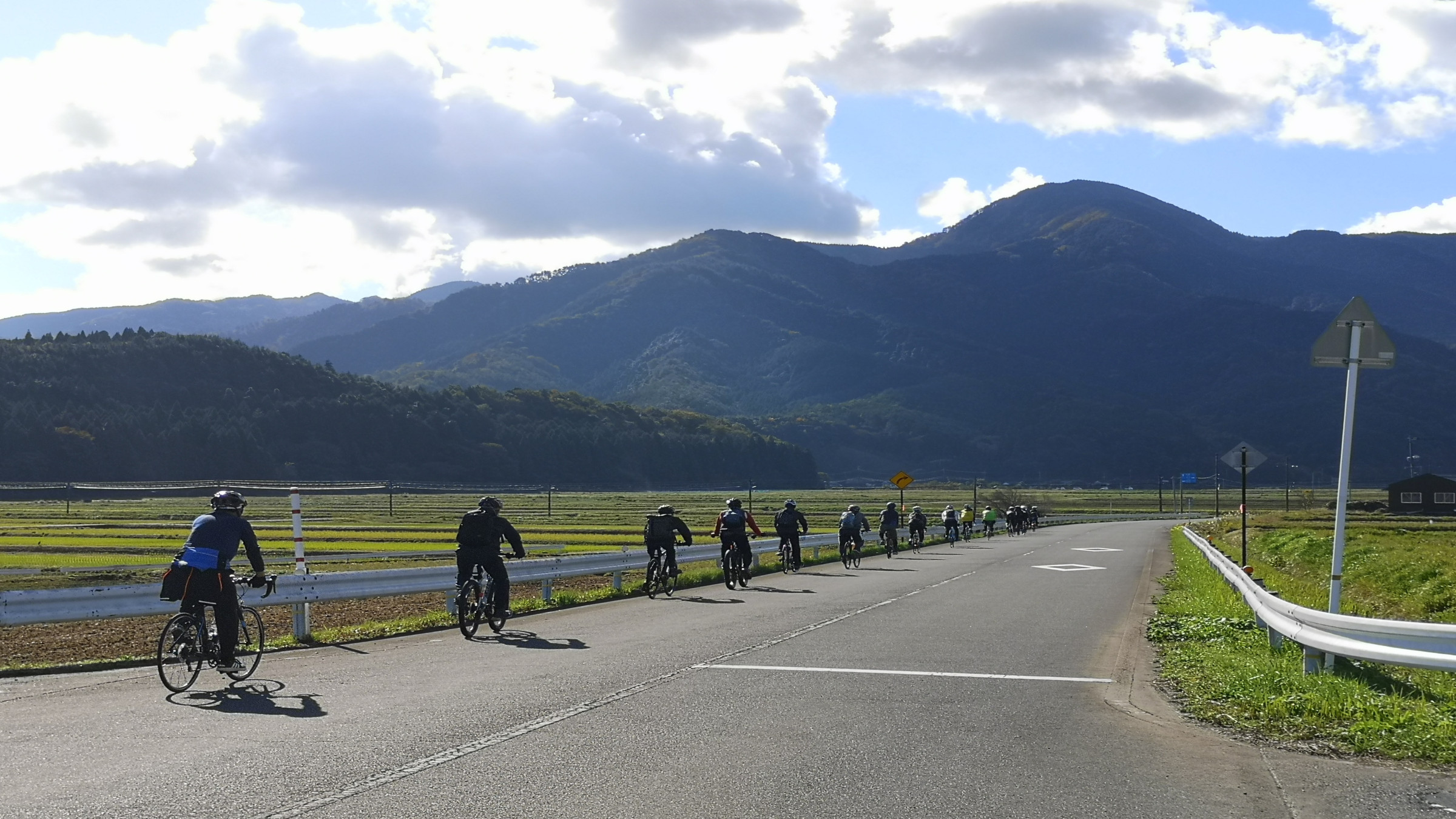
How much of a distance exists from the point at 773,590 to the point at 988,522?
122 feet

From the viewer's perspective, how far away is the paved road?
6402 millimetres

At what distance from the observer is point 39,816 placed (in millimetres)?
5965

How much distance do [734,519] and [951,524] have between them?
86.2 ft

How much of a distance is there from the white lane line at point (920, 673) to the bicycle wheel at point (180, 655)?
176 inches

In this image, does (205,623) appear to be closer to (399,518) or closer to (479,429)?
(399,518)

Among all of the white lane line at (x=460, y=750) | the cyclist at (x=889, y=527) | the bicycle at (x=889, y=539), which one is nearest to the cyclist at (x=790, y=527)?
the cyclist at (x=889, y=527)

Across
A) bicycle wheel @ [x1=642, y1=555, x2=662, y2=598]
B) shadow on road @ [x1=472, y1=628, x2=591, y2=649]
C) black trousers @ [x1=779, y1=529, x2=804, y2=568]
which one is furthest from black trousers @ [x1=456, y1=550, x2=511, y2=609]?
black trousers @ [x1=779, y1=529, x2=804, y2=568]

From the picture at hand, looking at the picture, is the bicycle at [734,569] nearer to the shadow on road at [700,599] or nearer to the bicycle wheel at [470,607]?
the shadow on road at [700,599]

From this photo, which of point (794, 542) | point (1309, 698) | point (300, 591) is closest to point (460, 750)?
point (1309, 698)

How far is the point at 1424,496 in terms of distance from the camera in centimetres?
9869

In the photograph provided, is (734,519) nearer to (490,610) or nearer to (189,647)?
(490,610)

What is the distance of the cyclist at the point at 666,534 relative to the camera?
21.0 metres

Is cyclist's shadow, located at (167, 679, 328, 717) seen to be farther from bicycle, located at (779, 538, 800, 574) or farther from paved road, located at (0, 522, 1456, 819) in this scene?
bicycle, located at (779, 538, 800, 574)

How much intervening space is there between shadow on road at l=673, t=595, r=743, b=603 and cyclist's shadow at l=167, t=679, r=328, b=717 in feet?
32.0
